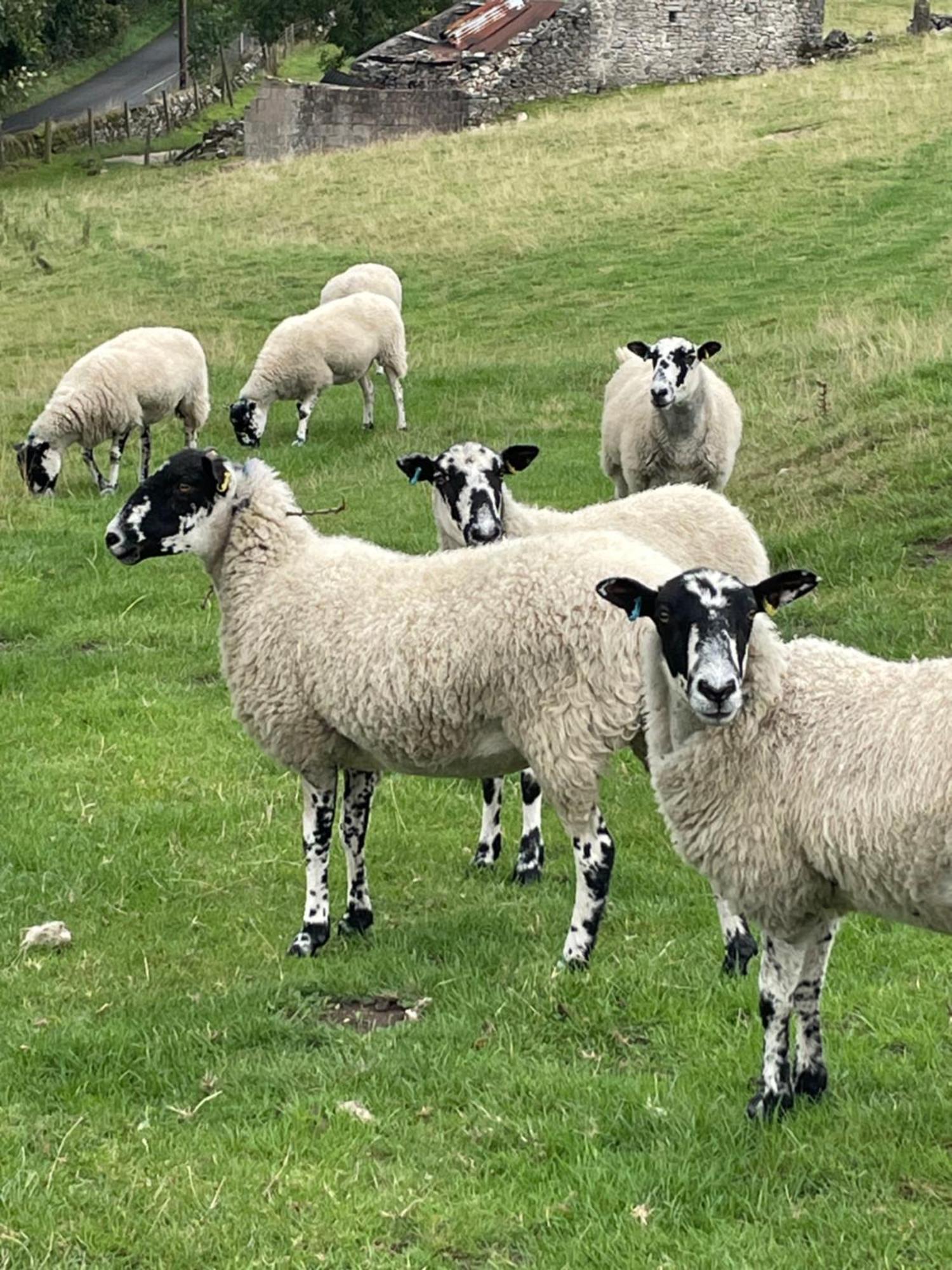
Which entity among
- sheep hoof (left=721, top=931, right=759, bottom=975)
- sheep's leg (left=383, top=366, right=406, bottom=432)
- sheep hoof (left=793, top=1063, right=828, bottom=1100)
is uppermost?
sheep hoof (left=793, top=1063, right=828, bottom=1100)

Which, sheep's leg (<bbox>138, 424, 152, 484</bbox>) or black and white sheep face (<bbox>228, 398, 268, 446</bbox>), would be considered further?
black and white sheep face (<bbox>228, 398, 268, 446</bbox>)

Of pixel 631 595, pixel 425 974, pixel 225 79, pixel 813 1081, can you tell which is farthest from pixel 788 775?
pixel 225 79

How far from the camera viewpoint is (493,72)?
4478 cm

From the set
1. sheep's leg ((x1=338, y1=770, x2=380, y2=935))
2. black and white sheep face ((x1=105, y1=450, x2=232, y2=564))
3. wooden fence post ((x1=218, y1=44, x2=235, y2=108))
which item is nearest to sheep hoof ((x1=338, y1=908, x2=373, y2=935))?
sheep's leg ((x1=338, y1=770, x2=380, y2=935))

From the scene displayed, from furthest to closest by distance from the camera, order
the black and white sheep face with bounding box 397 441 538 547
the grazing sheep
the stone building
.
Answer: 1. the stone building
2. the grazing sheep
3. the black and white sheep face with bounding box 397 441 538 547

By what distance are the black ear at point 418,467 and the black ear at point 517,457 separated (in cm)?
40

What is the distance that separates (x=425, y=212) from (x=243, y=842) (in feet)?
84.3

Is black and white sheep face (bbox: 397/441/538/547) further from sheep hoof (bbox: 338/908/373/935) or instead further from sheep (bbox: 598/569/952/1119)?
sheep (bbox: 598/569/952/1119)

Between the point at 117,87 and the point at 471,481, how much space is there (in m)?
57.6

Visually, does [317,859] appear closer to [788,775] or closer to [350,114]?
[788,775]

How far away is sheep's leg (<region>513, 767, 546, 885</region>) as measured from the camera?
7.34 meters

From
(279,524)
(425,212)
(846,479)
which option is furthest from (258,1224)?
(425,212)

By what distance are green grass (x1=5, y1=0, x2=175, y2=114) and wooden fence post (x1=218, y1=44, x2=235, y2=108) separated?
624 centimetres

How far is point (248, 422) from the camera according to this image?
18.0 meters
